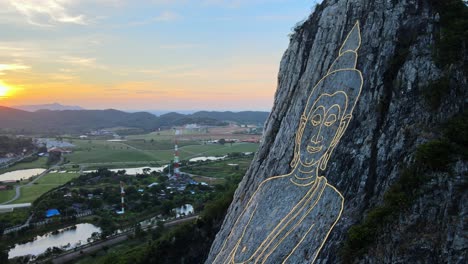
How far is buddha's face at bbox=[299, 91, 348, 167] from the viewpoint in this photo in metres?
17.6

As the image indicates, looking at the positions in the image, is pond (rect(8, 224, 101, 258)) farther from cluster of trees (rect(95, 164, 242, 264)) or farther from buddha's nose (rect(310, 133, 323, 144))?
buddha's nose (rect(310, 133, 323, 144))

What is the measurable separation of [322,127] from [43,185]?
66775 mm

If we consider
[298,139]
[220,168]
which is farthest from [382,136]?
[220,168]

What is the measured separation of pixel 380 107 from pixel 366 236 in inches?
244

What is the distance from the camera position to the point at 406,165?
14406mm

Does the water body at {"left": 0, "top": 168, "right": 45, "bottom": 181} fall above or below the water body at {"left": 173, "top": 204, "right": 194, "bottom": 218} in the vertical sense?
below

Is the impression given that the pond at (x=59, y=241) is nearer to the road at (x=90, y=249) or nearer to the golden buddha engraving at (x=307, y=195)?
the road at (x=90, y=249)

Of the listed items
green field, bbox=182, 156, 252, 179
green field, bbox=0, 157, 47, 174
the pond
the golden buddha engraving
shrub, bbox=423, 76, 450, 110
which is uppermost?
shrub, bbox=423, 76, 450, 110

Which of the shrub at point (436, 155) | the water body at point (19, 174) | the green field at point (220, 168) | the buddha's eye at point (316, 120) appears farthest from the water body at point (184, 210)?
the water body at point (19, 174)

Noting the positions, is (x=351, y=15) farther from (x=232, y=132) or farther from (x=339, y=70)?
(x=232, y=132)

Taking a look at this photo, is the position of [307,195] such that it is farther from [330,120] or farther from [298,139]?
[330,120]

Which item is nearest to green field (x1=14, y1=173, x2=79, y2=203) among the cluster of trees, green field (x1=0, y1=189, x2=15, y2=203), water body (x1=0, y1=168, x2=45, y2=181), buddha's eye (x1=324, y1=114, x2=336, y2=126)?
green field (x1=0, y1=189, x2=15, y2=203)

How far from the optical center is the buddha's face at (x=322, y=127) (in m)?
17.6

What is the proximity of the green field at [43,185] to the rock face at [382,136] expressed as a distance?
52.0 meters
